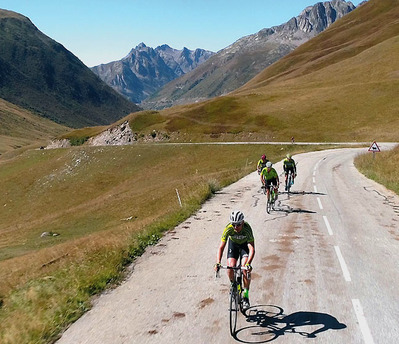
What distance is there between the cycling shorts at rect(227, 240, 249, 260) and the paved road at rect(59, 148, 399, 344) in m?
1.28

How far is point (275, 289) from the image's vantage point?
10117 mm

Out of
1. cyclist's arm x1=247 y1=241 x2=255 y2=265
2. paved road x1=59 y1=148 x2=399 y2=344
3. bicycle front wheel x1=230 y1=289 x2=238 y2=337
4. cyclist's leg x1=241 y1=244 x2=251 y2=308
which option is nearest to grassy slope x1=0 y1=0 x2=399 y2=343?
paved road x1=59 y1=148 x2=399 y2=344

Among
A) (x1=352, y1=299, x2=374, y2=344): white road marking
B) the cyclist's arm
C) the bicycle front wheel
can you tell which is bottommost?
(x1=352, y1=299, x2=374, y2=344): white road marking

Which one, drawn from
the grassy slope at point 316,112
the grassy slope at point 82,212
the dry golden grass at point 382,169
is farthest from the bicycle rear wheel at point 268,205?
the grassy slope at point 316,112

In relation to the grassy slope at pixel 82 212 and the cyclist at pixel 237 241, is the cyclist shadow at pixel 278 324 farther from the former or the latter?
the grassy slope at pixel 82 212

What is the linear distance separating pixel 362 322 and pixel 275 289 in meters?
2.36

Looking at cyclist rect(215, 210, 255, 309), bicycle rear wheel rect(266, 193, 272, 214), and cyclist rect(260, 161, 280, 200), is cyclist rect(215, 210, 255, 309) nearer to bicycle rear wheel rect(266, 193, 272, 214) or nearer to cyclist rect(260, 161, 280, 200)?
bicycle rear wheel rect(266, 193, 272, 214)

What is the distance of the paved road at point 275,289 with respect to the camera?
26.5 ft

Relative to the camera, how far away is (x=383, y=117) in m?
79.1

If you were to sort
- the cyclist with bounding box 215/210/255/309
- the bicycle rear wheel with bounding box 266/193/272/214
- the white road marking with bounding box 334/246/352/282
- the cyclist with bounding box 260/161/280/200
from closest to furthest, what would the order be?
the cyclist with bounding box 215/210/255/309 → the white road marking with bounding box 334/246/352/282 → the bicycle rear wheel with bounding box 266/193/272/214 → the cyclist with bounding box 260/161/280/200

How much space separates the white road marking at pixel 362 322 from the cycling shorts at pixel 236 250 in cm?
278

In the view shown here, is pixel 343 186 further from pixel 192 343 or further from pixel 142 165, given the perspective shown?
pixel 142 165

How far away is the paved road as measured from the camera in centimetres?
809

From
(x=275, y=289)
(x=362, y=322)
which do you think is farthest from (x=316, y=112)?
(x=362, y=322)
